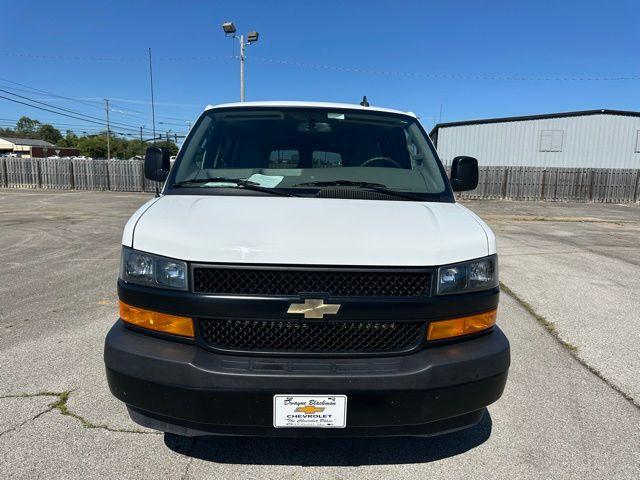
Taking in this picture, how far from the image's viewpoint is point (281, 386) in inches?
81.5

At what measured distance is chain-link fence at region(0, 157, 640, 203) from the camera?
23.2 meters

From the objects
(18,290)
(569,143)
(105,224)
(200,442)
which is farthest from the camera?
(569,143)

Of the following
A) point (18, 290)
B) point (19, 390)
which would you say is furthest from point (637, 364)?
point (18, 290)

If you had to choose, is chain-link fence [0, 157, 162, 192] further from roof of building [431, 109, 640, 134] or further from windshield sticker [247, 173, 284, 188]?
windshield sticker [247, 173, 284, 188]

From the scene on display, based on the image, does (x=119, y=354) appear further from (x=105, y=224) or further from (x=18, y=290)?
(x=105, y=224)

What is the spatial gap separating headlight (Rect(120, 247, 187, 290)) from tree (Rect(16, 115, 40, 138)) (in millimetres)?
157414

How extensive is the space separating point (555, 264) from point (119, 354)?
302 inches

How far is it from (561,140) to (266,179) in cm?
2672

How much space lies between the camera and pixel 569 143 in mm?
25516

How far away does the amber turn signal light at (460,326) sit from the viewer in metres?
2.23

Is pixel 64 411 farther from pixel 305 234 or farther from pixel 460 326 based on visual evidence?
pixel 460 326

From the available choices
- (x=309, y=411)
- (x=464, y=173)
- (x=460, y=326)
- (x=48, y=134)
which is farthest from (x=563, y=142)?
(x=48, y=134)

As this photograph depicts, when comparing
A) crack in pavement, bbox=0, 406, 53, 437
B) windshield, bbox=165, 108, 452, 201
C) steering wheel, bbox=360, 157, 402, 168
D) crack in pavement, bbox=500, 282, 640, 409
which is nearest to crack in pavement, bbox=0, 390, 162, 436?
crack in pavement, bbox=0, 406, 53, 437

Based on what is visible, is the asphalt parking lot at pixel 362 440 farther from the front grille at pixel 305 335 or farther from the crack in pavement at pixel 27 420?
the front grille at pixel 305 335
